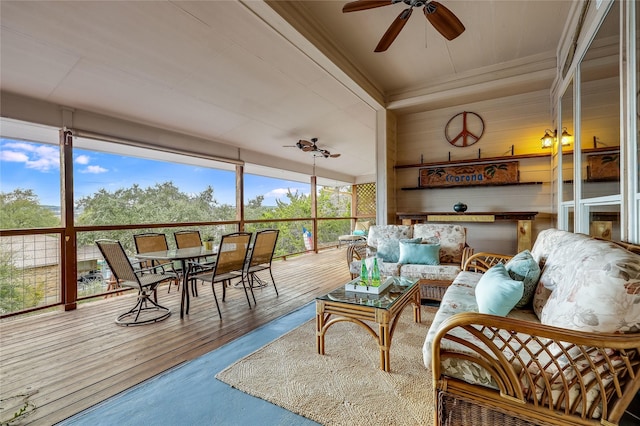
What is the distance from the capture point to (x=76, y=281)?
3.44 m

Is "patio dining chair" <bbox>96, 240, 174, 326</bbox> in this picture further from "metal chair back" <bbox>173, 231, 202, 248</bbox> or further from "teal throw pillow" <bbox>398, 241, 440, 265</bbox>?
"teal throw pillow" <bbox>398, 241, 440, 265</bbox>

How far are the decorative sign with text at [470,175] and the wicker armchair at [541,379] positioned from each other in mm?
3927

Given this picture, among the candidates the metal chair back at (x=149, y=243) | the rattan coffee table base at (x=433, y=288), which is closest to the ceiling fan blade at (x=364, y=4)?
the rattan coffee table base at (x=433, y=288)

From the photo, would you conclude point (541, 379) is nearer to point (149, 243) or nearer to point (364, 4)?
point (364, 4)

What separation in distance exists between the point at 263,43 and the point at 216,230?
341cm

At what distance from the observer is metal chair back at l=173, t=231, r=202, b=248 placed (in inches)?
154

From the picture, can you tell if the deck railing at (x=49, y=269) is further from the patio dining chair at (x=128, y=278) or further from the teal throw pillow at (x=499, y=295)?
the teal throw pillow at (x=499, y=295)

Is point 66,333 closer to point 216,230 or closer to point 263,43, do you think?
point 216,230

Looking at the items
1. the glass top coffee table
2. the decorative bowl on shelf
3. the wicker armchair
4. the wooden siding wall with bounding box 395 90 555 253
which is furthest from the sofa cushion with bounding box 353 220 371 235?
the wicker armchair

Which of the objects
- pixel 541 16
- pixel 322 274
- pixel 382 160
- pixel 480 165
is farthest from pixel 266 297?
pixel 541 16

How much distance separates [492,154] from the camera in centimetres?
466

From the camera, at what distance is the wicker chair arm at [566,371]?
1015mm

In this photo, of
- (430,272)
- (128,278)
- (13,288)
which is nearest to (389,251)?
(430,272)

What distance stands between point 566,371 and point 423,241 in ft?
8.99
